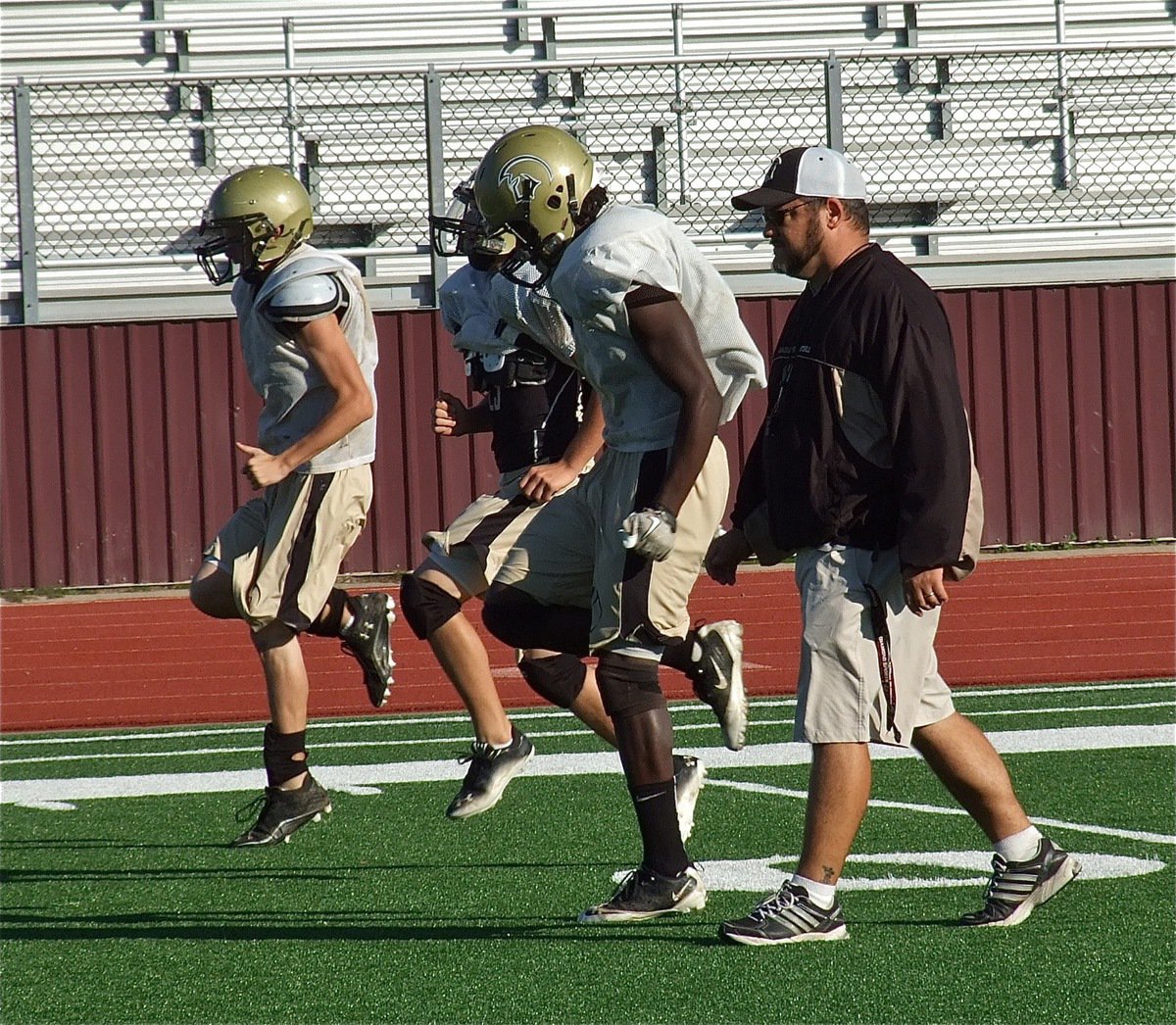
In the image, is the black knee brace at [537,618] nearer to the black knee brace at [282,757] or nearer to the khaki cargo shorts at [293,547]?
the khaki cargo shorts at [293,547]

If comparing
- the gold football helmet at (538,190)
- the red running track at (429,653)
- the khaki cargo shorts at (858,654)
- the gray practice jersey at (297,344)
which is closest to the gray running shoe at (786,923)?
the khaki cargo shorts at (858,654)

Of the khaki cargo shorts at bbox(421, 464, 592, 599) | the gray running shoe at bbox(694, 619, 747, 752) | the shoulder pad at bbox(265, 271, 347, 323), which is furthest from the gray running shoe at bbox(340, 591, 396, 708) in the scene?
the gray running shoe at bbox(694, 619, 747, 752)

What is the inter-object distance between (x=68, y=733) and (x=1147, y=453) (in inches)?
389

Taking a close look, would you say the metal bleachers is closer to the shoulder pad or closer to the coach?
the shoulder pad

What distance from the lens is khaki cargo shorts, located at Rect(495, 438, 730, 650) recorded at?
434 cm

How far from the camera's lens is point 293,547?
19.3 feet

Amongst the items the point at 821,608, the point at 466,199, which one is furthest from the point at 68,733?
the point at 821,608

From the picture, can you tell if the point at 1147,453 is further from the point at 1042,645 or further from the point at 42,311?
the point at 42,311

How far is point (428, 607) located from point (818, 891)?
6.95 feet

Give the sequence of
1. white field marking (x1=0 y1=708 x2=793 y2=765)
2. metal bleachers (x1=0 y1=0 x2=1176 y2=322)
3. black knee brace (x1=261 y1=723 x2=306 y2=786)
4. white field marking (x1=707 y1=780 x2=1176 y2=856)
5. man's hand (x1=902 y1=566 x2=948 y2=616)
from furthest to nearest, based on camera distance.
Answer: metal bleachers (x1=0 y1=0 x2=1176 y2=322)
white field marking (x1=0 y1=708 x2=793 y2=765)
black knee brace (x1=261 y1=723 x2=306 y2=786)
white field marking (x1=707 y1=780 x2=1176 y2=856)
man's hand (x1=902 y1=566 x2=948 y2=616)

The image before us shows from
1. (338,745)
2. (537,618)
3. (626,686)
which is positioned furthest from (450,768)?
(626,686)

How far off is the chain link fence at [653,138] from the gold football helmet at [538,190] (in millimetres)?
10829

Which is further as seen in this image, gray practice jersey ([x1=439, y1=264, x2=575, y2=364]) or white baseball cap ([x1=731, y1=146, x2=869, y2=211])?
gray practice jersey ([x1=439, y1=264, x2=575, y2=364])

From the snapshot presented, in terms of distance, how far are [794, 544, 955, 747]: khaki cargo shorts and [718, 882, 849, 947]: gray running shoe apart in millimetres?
363
